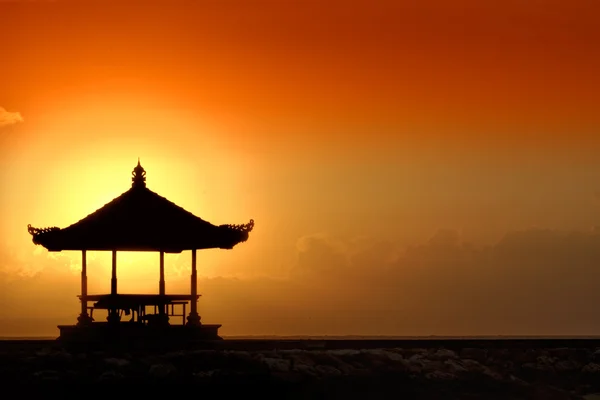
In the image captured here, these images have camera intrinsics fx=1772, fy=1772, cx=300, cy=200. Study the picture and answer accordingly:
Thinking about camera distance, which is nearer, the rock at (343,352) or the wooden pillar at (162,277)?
the rock at (343,352)

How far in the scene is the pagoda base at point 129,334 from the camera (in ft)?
164

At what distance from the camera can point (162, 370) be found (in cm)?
4769

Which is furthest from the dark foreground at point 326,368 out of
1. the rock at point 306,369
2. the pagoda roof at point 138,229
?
the pagoda roof at point 138,229

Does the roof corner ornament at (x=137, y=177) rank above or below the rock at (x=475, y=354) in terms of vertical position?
above

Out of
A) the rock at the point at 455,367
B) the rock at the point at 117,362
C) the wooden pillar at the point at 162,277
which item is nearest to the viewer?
the rock at the point at 117,362

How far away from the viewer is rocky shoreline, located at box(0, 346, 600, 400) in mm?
47562

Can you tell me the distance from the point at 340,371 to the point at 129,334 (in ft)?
19.8

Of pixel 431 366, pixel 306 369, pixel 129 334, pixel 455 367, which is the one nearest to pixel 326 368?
pixel 306 369

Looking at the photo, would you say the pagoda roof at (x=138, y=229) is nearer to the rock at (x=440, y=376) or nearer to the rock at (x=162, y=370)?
the rock at (x=162, y=370)

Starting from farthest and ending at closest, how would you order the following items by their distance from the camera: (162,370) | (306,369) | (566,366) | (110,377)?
(566,366)
(306,369)
(162,370)
(110,377)

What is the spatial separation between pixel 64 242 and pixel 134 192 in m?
2.46

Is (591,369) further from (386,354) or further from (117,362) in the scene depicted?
(117,362)

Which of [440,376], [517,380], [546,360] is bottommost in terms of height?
[517,380]

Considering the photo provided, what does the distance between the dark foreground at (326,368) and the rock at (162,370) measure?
27mm
